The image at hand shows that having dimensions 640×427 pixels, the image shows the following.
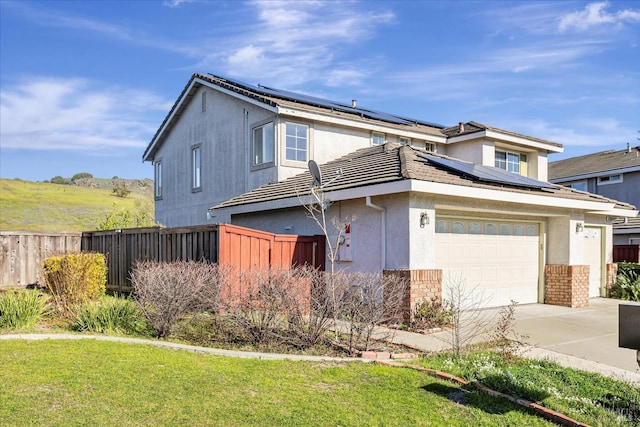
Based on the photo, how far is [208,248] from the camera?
11352 millimetres

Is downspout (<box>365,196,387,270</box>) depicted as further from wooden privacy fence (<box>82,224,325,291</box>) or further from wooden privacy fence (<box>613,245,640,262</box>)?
wooden privacy fence (<box>613,245,640,262</box>)

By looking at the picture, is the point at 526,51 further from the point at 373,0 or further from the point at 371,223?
the point at 371,223

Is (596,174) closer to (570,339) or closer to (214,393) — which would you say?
(570,339)

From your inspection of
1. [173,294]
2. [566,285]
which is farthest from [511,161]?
[173,294]

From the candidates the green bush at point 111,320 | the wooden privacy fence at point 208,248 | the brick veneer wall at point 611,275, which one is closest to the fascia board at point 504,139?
the brick veneer wall at point 611,275

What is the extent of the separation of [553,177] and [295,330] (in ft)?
96.4

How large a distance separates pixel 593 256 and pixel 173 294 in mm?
15770

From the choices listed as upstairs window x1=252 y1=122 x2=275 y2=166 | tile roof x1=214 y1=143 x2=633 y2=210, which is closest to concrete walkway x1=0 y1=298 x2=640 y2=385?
tile roof x1=214 y1=143 x2=633 y2=210

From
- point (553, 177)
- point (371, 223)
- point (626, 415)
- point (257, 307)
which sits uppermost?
point (553, 177)

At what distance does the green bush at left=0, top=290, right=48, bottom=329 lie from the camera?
868cm

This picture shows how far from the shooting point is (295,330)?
8.15 m

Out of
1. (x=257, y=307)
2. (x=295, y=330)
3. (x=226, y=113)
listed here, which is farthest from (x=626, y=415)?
(x=226, y=113)

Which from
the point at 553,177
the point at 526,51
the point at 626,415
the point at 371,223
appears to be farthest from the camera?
the point at 553,177

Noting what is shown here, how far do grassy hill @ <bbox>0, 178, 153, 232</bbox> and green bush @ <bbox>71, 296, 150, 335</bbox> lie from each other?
27323 mm
